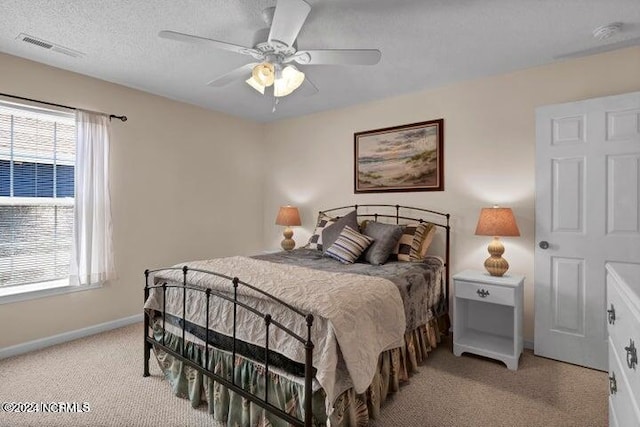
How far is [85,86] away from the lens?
3373 millimetres

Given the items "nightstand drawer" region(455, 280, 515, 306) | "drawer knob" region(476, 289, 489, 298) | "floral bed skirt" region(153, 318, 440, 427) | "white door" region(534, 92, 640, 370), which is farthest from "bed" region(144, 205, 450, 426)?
"white door" region(534, 92, 640, 370)

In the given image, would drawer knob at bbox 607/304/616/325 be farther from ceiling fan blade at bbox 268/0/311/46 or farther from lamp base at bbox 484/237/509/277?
ceiling fan blade at bbox 268/0/311/46

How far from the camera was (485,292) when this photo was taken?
2787 millimetres

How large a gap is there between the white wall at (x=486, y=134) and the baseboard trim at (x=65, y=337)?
110 inches

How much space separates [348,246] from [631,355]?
2.23 m

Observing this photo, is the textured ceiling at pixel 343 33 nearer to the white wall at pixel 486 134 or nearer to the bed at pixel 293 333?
the white wall at pixel 486 134

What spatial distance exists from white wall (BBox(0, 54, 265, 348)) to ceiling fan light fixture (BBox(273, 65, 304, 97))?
2175 millimetres

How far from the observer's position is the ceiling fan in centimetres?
192

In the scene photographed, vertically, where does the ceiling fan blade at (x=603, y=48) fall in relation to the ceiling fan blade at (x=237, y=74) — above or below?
above

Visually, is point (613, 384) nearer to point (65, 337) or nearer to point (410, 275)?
point (410, 275)

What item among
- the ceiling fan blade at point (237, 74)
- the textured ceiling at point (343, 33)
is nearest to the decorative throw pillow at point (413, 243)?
the textured ceiling at point (343, 33)

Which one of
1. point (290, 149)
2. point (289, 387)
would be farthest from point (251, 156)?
point (289, 387)

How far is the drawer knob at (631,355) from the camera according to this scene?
3.40 ft

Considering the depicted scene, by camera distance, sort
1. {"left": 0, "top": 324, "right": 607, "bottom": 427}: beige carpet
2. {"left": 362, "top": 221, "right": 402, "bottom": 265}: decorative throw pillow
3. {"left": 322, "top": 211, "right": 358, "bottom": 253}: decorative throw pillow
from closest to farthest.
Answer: {"left": 0, "top": 324, "right": 607, "bottom": 427}: beige carpet → {"left": 362, "top": 221, "right": 402, "bottom": 265}: decorative throw pillow → {"left": 322, "top": 211, "right": 358, "bottom": 253}: decorative throw pillow
